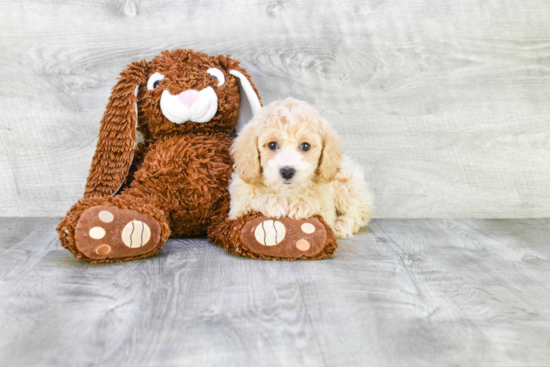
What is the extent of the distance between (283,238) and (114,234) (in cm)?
45

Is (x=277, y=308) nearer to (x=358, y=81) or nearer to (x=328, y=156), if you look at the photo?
(x=328, y=156)

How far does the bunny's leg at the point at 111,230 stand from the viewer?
4.20 feet

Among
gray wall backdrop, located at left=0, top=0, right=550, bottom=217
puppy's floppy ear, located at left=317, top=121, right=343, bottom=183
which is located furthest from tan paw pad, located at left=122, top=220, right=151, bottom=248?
gray wall backdrop, located at left=0, top=0, right=550, bottom=217

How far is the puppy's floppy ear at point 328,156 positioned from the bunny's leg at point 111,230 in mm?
474

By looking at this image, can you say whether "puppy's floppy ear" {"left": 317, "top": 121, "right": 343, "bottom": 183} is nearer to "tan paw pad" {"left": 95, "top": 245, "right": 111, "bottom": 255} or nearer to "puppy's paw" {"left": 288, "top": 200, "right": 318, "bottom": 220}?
"puppy's paw" {"left": 288, "top": 200, "right": 318, "bottom": 220}

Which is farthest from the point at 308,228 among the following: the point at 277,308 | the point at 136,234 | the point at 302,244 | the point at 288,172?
the point at 136,234

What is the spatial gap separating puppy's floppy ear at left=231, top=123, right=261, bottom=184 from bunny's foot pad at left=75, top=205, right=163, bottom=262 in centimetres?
29

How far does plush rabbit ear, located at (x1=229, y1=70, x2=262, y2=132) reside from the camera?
160cm

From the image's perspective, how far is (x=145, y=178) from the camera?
4.99 ft

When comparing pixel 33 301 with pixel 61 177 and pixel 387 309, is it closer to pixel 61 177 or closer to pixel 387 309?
pixel 387 309

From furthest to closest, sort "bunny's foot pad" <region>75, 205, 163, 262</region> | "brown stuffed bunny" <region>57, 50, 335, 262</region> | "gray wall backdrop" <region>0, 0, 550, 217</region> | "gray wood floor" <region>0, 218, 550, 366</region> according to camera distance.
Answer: "gray wall backdrop" <region>0, 0, 550, 217</region> → "brown stuffed bunny" <region>57, 50, 335, 262</region> → "bunny's foot pad" <region>75, 205, 163, 262</region> → "gray wood floor" <region>0, 218, 550, 366</region>

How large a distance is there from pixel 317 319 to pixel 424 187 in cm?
118

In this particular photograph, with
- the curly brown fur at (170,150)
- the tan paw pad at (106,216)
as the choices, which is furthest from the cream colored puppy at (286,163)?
the tan paw pad at (106,216)

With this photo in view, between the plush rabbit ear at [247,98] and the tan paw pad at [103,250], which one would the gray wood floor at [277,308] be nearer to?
the tan paw pad at [103,250]
